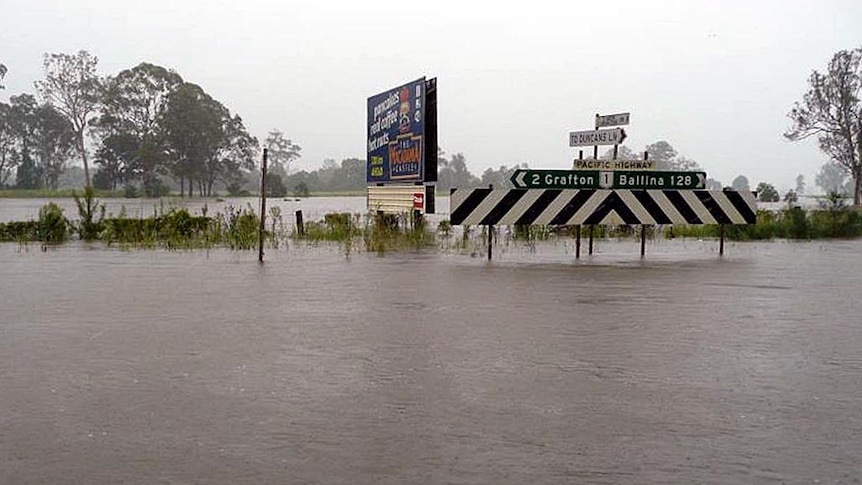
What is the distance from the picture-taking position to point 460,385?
586 centimetres

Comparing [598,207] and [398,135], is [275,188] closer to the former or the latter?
[398,135]

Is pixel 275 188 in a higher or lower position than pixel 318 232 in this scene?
higher

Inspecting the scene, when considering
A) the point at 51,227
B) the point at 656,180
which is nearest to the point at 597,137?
the point at 656,180

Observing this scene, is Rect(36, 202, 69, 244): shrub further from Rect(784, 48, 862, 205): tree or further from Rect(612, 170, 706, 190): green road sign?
Rect(784, 48, 862, 205): tree

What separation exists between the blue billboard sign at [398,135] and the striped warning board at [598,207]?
216 inches

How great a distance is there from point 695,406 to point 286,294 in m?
5.75

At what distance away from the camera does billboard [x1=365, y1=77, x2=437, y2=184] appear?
19.7m

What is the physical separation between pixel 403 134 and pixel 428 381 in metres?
15.6

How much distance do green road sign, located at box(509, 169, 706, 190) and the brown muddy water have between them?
336cm

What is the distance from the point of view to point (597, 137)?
16.5 m

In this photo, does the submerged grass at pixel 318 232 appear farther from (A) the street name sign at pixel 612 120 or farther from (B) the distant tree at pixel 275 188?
(B) the distant tree at pixel 275 188

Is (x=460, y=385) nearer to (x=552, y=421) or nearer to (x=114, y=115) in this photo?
(x=552, y=421)

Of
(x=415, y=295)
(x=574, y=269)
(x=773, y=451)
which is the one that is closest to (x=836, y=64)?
(x=574, y=269)

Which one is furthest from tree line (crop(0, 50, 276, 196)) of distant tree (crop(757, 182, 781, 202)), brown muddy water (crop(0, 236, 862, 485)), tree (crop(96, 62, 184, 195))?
brown muddy water (crop(0, 236, 862, 485))
